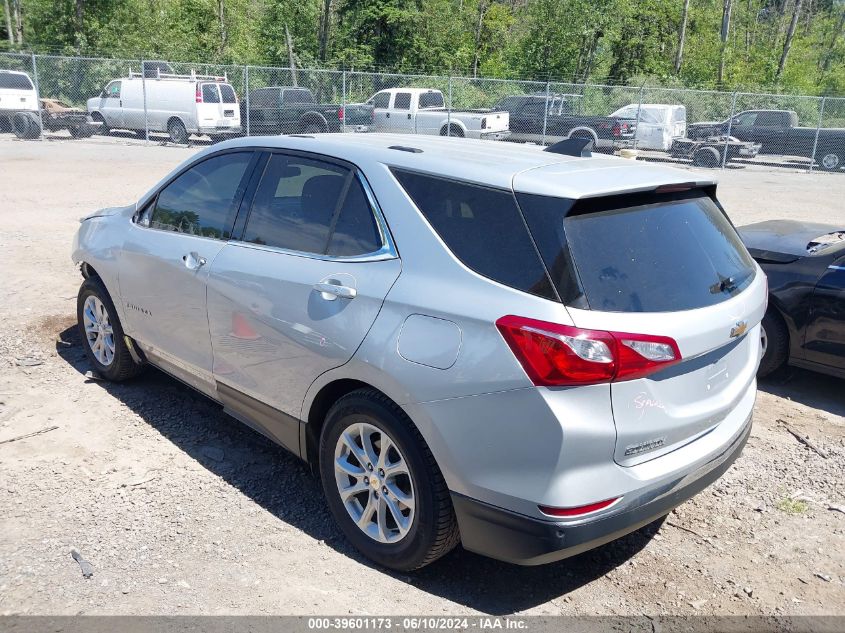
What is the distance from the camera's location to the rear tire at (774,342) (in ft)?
17.6

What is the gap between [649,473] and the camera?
9.12ft

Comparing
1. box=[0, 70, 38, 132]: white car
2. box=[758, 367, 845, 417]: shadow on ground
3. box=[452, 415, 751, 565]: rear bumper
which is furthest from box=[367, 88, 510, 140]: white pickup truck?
box=[452, 415, 751, 565]: rear bumper

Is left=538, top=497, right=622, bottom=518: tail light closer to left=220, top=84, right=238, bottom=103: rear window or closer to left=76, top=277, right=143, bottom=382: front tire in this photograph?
left=76, top=277, right=143, bottom=382: front tire

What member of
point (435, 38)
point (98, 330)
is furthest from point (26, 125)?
point (435, 38)

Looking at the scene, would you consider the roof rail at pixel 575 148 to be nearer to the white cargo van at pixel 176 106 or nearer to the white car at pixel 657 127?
the white cargo van at pixel 176 106

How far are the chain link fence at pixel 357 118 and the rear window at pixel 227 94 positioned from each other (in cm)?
3

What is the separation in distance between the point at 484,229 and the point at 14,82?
2570 cm

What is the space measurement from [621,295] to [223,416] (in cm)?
292

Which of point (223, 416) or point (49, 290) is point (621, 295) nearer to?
point (223, 416)

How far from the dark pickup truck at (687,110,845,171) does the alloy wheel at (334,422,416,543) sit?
24.3 m

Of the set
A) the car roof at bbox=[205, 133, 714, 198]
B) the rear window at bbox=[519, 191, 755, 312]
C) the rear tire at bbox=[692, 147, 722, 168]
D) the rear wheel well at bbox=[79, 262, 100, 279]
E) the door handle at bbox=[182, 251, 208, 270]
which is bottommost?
the rear tire at bbox=[692, 147, 722, 168]

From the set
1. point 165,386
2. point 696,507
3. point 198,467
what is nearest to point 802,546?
point 696,507

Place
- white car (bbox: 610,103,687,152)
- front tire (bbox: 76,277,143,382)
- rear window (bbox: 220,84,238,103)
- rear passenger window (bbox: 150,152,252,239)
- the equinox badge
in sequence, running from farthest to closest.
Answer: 1. white car (bbox: 610,103,687,152)
2. rear window (bbox: 220,84,238,103)
3. front tire (bbox: 76,277,143,382)
4. rear passenger window (bbox: 150,152,252,239)
5. the equinox badge

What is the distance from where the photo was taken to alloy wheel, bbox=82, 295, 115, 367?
16.3 feet
